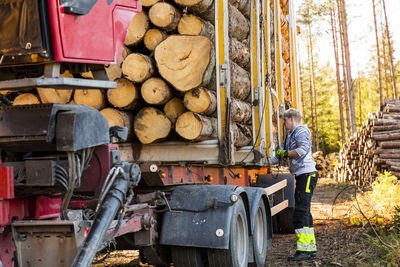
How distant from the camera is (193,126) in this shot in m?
4.89

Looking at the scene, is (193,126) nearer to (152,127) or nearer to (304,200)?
(152,127)

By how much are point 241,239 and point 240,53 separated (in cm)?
219

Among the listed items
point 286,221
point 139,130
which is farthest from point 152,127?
point 286,221

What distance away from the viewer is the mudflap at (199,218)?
14.5 ft

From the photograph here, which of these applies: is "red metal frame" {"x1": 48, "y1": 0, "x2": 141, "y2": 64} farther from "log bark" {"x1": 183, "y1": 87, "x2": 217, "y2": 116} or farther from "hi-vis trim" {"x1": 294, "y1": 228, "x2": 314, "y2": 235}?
"hi-vis trim" {"x1": 294, "y1": 228, "x2": 314, "y2": 235}

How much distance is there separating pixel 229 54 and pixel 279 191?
2.93 metres

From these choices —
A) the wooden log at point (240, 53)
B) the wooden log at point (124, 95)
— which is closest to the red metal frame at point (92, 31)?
the wooden log at point (124, 95)

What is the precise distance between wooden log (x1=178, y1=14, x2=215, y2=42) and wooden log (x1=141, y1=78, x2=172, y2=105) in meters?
0.58

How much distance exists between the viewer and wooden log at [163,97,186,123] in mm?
5172

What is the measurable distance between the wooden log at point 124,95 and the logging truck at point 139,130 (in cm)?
1

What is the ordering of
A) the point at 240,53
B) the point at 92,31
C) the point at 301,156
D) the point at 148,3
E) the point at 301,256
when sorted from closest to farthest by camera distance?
the point at 92,31 → the point at 148,3 → the point at 240,53 → the point at 301,256 → the point at 301,156

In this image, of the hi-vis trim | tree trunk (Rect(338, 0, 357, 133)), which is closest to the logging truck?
the hi-vis trim

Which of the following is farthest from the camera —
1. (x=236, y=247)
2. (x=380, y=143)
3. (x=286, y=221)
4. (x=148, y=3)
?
(x=380, y=143)

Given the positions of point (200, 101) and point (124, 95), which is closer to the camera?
point (200, 101)
